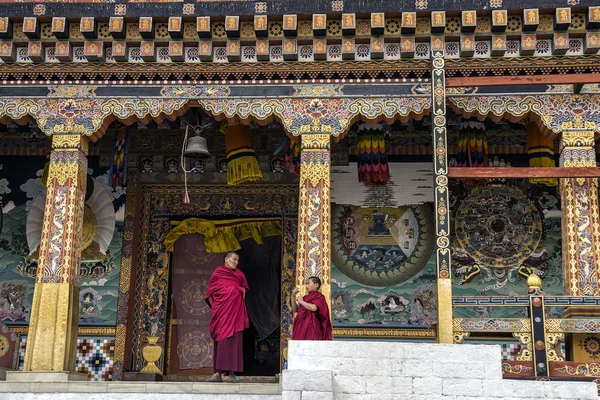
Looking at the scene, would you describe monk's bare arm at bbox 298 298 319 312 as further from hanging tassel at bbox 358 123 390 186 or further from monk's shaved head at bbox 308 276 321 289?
hanging tassel at bbox 358 123 390 186

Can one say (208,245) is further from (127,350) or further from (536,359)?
(536,359)

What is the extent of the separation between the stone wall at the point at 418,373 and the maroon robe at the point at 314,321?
4.54ft

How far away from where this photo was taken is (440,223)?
845cm

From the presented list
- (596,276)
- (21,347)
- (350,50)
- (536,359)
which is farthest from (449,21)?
(21,347)

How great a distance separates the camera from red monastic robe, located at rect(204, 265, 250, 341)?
8.75 m

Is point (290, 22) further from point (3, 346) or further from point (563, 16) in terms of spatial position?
point (3, 346)

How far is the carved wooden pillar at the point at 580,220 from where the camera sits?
9.00 metres

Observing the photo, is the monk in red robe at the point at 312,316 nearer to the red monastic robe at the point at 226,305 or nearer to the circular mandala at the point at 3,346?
the red monastic robe at the point at 226,305

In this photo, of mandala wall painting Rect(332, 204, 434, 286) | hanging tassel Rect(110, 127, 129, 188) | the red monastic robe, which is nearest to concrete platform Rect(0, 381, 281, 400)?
the red monastic robe

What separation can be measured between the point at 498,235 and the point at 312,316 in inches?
141

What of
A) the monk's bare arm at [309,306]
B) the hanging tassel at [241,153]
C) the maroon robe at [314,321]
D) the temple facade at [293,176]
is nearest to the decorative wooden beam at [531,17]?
the temple facade at [293,176]

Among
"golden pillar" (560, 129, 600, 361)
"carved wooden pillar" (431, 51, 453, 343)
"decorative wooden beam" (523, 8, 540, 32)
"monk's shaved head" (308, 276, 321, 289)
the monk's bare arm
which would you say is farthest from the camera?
"decorative wooden beam" (523, 8, 540, 32)

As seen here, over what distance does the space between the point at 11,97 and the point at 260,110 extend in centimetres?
282

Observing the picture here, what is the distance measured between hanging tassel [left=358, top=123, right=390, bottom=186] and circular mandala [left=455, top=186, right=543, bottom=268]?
121 cm
